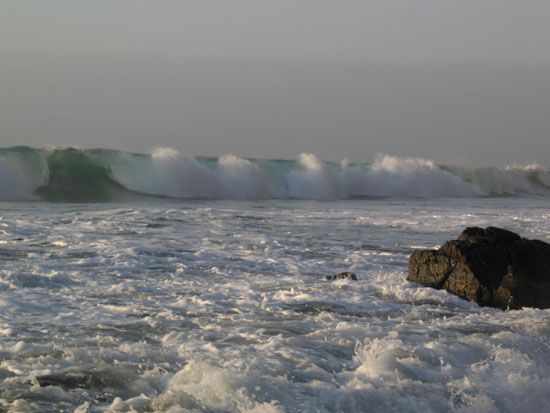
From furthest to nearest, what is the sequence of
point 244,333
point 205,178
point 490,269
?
point 205,178, point 490,269, point 244,333

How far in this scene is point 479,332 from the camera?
6.03 meters

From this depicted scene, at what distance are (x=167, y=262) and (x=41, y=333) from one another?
3.99 meters

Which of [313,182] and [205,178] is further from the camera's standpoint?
[313,182]

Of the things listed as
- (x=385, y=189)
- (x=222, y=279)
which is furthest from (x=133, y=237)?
(x=385, y=189)

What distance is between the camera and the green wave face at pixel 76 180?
82.8ft

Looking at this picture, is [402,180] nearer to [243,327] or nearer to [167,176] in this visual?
[167,176]

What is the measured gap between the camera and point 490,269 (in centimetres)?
768

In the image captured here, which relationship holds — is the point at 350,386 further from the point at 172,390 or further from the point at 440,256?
the point at 440,256

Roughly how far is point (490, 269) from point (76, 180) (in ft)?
72.8

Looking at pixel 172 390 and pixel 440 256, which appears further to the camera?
pixel 440 256

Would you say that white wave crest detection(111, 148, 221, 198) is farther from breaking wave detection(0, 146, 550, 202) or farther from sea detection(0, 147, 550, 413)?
sea detection(0, 147, 550, 413)

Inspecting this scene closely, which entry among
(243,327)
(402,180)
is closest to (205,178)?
(402,180)

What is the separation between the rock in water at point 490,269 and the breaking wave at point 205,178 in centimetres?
1771

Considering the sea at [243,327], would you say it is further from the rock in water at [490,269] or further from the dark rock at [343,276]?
the rock in water at [490,269]
